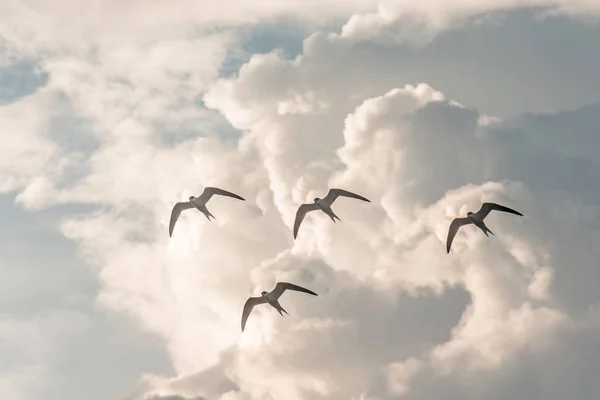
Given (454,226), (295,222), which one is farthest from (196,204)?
(454,226)

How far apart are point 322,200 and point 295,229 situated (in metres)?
8.16

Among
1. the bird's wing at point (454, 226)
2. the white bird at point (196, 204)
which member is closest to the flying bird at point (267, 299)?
the white bird at point (196, 204)

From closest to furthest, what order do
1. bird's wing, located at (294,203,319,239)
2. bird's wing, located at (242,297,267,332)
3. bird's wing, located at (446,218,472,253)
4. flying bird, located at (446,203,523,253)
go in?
1. flying bird, located at (446,203,523,253)
2. bird's wing, located at (446,218,472,253)
3. bird's wing, located at (294,203,319,239)
4. bird's wing, located at (242,297,267,332)

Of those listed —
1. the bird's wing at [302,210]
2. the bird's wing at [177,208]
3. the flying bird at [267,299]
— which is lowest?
the flying bird at [267,299]

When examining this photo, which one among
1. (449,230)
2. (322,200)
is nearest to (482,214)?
(449,230)

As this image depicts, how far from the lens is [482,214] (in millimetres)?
181750

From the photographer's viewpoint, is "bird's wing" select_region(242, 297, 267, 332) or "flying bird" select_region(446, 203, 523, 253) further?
"bird's wing" select_region(242, 297, 267, 332)

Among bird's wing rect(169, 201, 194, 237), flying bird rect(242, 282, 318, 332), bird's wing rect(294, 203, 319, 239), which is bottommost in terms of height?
flying bird rect(242, 282, 318, 332)

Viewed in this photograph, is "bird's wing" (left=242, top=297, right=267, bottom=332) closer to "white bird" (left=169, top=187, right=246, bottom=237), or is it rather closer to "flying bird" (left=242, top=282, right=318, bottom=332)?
"flying bird" (left=242, top=282, right=318, bottom=332)

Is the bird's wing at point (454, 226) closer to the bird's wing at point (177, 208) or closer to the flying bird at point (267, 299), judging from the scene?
the flying bird at point (267, 299)

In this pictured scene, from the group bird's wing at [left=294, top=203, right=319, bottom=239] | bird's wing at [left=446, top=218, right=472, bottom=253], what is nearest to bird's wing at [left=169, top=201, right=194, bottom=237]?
bird's wing at [left=294, top=203, right=319, bottom=239]

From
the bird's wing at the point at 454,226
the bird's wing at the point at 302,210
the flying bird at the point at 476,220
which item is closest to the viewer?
the flying bird at the point at 476,220

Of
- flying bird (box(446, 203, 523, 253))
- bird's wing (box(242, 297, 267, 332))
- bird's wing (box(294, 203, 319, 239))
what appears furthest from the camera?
bird's wing (box(242, 297, 267, 332))

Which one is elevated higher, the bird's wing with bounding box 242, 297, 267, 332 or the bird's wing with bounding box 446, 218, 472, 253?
the bird's wing with bounding box 446, 218, 472, 253
